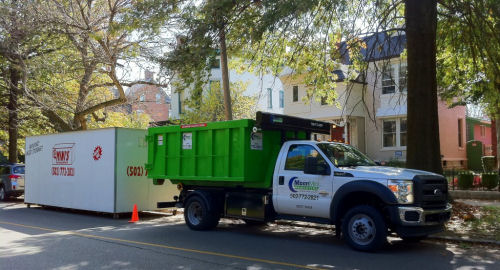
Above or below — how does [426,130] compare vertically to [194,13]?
below

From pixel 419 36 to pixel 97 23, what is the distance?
12454mm

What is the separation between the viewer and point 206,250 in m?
9.04

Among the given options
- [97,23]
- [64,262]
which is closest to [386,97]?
[97,23]

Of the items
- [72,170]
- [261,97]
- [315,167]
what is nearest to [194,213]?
[315,167]

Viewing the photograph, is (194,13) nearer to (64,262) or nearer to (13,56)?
(64,262)

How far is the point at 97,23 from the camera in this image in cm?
1875

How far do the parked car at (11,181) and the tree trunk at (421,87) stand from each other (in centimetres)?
1680

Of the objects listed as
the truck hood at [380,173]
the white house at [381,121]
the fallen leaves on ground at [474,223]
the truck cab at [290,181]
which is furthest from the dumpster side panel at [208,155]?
the white house at [381,121]

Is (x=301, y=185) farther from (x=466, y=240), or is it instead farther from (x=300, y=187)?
(x=466, y=240)

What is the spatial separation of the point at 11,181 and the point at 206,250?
15.3m

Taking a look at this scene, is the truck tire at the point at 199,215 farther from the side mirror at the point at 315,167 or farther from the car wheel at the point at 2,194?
the car wheel at the point at 2,194

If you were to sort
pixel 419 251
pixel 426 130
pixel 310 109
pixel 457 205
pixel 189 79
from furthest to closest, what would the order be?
1. pixel 310 109
2. pixel 457 205
3. pixel 189 79
4. pixel 426 130
5. pixel 419 251

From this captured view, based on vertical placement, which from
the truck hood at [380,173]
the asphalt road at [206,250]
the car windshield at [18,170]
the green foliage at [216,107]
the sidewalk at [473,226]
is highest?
the green foliage at [216,107]

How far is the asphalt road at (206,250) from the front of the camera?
7766 mm
